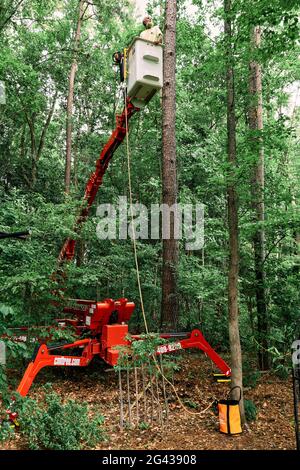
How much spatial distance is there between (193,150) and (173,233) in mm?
5465

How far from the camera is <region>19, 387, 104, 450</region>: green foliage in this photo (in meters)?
4.28

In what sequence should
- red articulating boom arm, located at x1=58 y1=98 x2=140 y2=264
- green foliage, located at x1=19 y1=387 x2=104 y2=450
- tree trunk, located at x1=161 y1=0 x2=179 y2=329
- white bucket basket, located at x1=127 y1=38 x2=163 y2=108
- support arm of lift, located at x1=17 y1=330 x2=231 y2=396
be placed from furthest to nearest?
tree trunk, located at x1=161 y1=0 x2=179 y2=329 → red articulating boom arm, located at x1=58 y1=98 x2=140 y2=264 → support arm of lift, located at x1=17 y1=330 x2=231 y2=396 → white bucket basket, located at x1=127 y1=38 x2=163 y2=108 → green foliage, located at x1=19 y1=387 x2=104 y2=450

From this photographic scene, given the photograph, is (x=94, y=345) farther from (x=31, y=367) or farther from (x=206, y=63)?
(x=206, y=63)

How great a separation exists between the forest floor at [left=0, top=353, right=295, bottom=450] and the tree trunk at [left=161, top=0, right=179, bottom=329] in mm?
1551

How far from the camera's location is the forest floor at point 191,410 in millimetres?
4555

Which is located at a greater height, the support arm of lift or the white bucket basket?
the white bucket basket

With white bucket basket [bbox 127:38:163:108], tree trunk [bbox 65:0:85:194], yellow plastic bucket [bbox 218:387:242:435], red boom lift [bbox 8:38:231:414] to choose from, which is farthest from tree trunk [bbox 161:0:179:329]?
tree trunk [bbox 65:0:85:194]

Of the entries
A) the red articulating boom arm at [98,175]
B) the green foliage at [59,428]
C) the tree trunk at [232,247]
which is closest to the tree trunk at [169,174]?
the red articulating boom arm at [98,175]

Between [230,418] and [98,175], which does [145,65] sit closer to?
[98,175]

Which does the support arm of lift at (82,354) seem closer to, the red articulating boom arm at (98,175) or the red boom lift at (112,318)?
the red boom lift at (112,318)

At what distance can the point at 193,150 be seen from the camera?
41.0ft

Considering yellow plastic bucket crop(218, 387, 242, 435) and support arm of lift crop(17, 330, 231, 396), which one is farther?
support arm of lift crop(17, 330, 231, 396)

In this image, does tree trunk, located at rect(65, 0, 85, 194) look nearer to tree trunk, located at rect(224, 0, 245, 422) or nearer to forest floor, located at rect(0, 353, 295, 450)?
forest floor, located at rect(0, 353, 295, 450)

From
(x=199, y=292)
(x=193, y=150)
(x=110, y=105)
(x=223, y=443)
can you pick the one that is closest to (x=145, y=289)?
(x=199, y=292)
